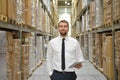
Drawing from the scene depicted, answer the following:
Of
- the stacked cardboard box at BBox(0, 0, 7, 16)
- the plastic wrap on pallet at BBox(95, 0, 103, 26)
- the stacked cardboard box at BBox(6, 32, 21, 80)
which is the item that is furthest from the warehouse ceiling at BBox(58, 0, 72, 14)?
the stacked cardboard box at BBox(0, 0, 7, 16)

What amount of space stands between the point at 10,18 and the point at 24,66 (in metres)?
1.95

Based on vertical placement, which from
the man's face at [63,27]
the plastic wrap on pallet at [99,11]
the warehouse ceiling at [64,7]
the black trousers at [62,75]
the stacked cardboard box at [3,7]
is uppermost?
the warehouse ceiling at [64,7]

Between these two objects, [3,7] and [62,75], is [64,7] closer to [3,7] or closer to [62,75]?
[3,7]

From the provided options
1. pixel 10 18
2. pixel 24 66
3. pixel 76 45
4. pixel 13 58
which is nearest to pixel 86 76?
pixel 24 66

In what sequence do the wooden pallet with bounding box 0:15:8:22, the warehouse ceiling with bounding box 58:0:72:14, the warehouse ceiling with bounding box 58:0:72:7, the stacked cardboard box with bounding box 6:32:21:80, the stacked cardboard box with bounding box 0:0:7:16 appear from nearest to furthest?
the wooden pallet with bounding box 0:15:8:22
the stacked cardboard box with bounding box 0:0:7:16
the stacked cardboard box with bounding box 6:32:21:80
the warehouse ceiling with bounding box 58:0:72:7
the warehouse ceiling with bounding box 58:0:72:14

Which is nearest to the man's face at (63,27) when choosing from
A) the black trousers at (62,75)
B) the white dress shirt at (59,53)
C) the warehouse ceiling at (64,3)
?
the white dress shirt at (59,53)

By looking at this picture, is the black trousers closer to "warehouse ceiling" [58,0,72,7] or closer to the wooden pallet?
the wooden pallet

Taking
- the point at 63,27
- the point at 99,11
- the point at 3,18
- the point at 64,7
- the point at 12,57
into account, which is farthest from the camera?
the point at 64,7

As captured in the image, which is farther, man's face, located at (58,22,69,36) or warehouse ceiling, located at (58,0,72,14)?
warehouse ceiling, located at (58,0,72,14)

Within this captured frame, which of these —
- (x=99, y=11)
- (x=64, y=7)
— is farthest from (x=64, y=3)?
(x=99, y=11)

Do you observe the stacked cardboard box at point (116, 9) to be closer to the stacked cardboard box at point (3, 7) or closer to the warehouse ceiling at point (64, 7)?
the stacked cardboard box at point (3, 7)

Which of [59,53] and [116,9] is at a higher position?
[116,9]

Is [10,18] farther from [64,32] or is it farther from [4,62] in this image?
[64,32]

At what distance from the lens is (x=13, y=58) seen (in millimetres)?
5230
